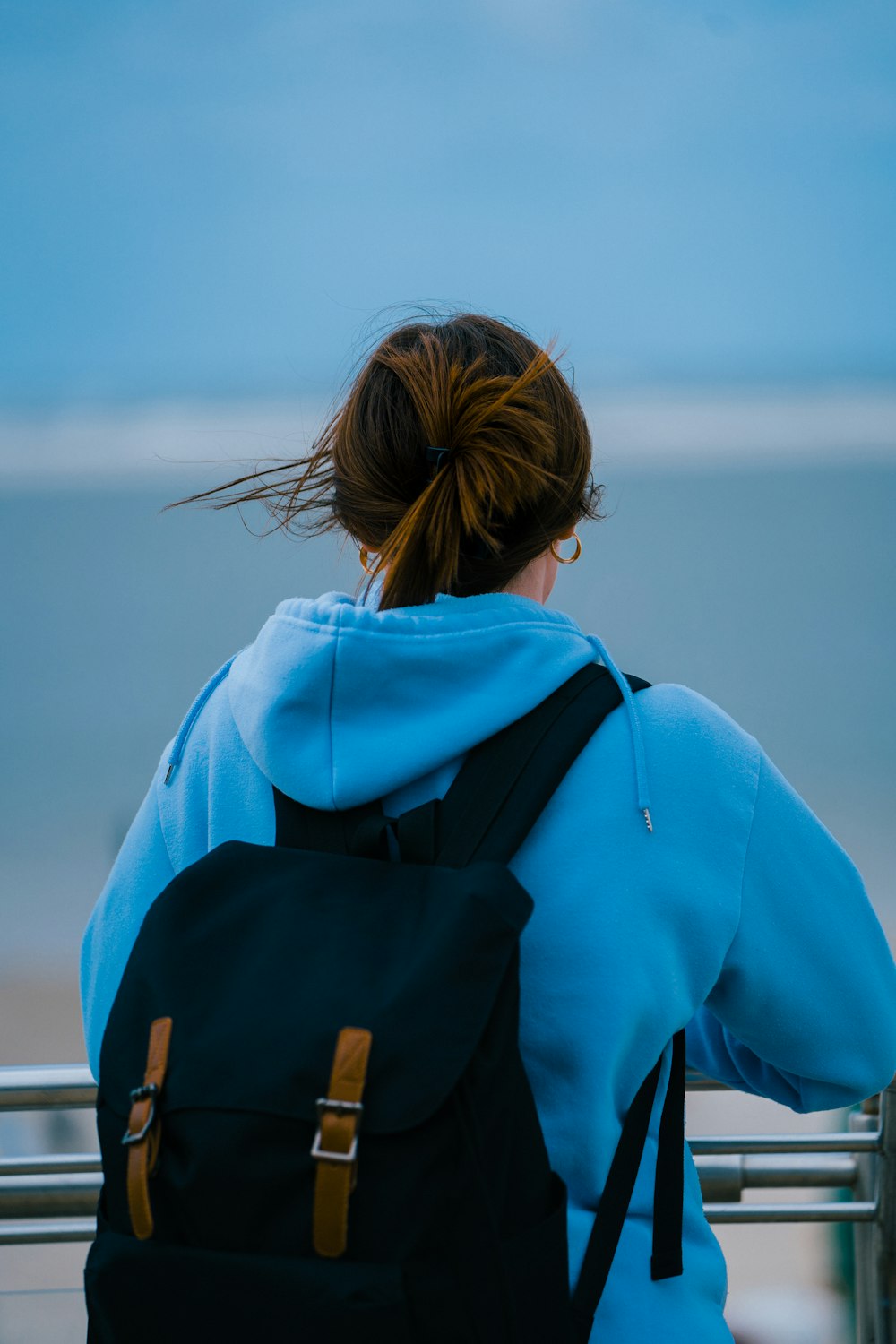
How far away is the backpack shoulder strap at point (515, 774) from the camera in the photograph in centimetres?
66

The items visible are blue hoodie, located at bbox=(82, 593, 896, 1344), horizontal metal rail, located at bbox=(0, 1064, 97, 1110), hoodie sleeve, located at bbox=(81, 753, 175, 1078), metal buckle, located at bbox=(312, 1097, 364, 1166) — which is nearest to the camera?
metal buckle, located at bbox=(312, 1097, 364, 1166)

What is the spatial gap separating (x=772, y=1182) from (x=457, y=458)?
0.95 meters

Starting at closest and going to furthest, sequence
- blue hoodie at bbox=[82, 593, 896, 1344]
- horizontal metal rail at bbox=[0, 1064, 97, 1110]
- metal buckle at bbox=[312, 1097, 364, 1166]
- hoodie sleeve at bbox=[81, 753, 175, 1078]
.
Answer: metal buckle at bbox=[312, 1097, 364, 1166] < blue hoodie at bbox=[82, 593, 896, 1344] < hoodie sleeve at bbox=[81, 753, 175, 1078] < horizontal metal rail at bbox=[0, 1064, 97, 1110]

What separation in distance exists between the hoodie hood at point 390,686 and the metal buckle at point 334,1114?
18 cm

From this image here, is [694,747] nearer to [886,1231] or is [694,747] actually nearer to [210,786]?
[210,786]

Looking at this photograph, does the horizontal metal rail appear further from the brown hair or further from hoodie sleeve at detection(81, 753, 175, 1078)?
the brown hair

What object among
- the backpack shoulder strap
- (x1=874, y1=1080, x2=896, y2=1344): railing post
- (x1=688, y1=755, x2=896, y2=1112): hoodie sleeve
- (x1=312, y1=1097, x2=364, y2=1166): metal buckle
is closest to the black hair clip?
the backpack shoulder strap

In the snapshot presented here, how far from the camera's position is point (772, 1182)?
1.24 m

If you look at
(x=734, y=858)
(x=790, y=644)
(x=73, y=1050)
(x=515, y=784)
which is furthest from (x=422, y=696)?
(x=73, y=1050)

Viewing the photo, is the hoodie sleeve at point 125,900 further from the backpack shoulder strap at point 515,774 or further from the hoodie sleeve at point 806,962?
the hoodie sleeve at point 806,962

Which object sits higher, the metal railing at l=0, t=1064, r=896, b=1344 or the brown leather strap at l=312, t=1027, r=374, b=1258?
the brown leather strap at l=312, t=1027, r=374, b=1258

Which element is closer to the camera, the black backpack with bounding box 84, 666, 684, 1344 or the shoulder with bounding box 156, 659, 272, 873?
the black backpack with bounding box 84, 666, 684, 1344

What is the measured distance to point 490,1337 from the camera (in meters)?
0.60

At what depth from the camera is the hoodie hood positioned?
687 millimetres
